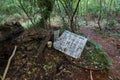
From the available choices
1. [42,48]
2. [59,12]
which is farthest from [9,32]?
[59,12]

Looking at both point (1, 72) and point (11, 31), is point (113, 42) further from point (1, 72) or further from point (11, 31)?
point (1, 72)

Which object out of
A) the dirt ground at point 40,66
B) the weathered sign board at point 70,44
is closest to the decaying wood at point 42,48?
the dirt ground at point 40,66

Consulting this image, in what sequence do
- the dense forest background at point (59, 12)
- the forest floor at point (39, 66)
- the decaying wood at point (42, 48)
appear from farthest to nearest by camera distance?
the dense forest background at point (59, 12) → the decaying wood at point (42, 48) → the forest floor at point (39, 66)

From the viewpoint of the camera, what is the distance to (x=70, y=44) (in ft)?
15.6

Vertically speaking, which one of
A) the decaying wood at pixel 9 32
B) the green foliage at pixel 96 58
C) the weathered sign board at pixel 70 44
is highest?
the decaying wood at pixel 9 32

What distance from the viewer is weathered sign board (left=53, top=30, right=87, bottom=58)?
4.61 meters

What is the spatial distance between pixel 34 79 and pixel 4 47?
1150 mm

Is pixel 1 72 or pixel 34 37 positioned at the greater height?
pixel 34 37

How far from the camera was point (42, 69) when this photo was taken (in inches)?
162

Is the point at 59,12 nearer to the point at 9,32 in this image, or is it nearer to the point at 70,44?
the point at 70,44

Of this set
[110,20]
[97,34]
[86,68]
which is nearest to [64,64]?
[86,68]

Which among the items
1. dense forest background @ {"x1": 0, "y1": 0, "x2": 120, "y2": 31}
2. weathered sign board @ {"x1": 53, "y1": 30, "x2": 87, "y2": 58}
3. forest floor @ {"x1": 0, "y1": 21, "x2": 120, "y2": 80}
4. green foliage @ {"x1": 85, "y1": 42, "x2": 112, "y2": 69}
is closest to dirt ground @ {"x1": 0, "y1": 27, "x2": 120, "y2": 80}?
forest floor @ {"x1": 0, "y1": 21, "x2": 120, "y2": 80}

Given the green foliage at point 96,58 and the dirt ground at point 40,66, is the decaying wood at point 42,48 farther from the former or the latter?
the green foliage at point 96,58

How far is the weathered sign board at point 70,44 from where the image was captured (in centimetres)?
461
